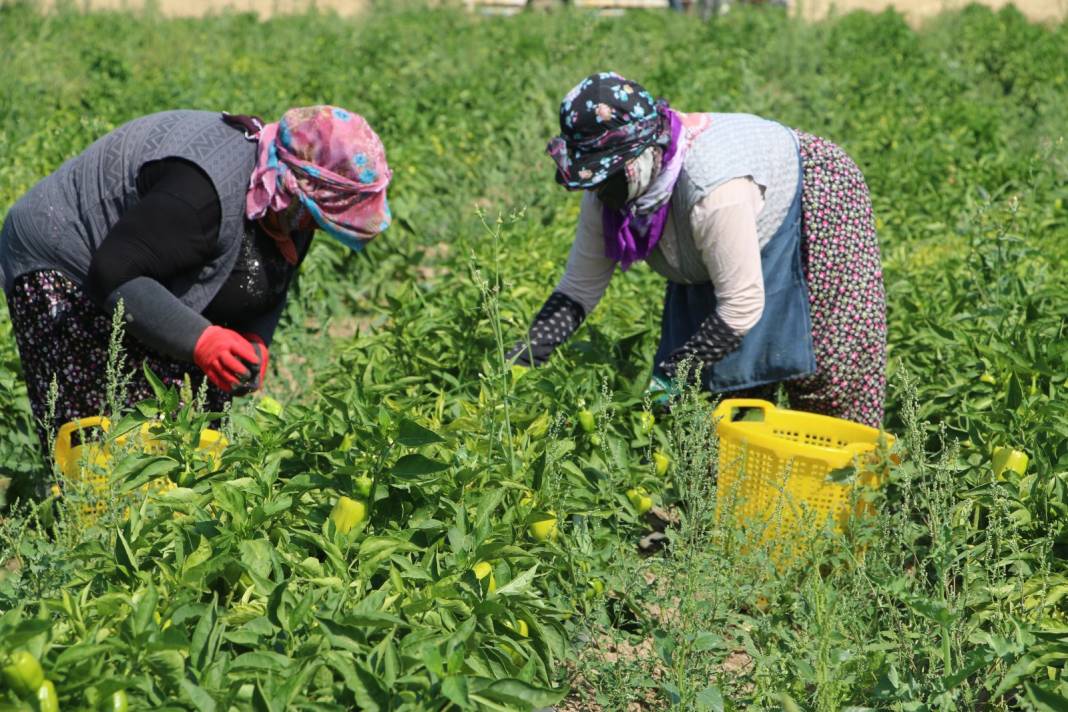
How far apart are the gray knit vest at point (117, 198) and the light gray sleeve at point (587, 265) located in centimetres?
91

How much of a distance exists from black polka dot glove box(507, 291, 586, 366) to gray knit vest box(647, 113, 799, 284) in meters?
0.28

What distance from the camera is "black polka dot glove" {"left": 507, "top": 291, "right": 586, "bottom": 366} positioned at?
346 centimetres

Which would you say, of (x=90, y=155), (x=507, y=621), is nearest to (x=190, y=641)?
(x=507, y=621)

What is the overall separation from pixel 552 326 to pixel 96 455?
1.42 meters

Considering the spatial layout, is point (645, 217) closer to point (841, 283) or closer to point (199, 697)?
point (841, 283)

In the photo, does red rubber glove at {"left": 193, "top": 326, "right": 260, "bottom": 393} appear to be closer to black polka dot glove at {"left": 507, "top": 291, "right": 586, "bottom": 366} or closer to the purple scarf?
black polka dot glove at {"left": 507, "top": 291, "right": 586, "bottom": 366}

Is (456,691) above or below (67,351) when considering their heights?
below

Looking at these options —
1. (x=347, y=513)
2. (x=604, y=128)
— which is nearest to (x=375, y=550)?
(x=347, y=513)

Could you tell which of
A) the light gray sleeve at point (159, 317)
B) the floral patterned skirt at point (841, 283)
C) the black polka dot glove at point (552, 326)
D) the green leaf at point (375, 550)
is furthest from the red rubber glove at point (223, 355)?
the floral patterned skirt at point (841, 283)

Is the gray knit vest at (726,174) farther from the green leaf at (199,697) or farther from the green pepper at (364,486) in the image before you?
the green leaf at (199,697)

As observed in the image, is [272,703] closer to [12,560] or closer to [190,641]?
[190,641]

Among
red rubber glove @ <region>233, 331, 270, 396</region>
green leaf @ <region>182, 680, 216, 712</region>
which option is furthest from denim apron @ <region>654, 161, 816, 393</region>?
green leaf @ <region>182, 680, 216, 712</region>

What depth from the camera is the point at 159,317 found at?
3.07 m

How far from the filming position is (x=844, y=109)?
26.7ft
